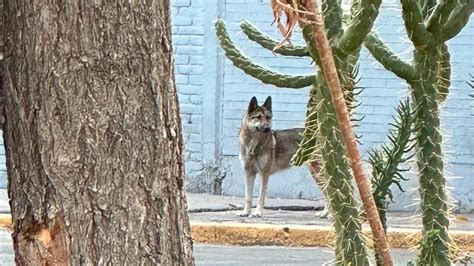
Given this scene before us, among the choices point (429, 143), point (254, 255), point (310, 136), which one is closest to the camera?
Result: point (429, 143)

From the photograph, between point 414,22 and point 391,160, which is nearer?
point 414,22

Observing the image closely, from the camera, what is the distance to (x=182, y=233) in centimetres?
330

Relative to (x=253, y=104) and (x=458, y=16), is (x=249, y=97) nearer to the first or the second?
(x=253, y=104)

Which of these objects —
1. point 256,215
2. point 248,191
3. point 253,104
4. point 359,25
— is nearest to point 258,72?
point 359,25

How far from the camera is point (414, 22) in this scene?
4.52 m

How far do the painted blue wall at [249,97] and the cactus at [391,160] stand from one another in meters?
8.64

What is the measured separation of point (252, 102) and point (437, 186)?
29.1ft

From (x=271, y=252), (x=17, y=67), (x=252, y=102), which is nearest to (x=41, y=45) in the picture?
(x=17, y=67)

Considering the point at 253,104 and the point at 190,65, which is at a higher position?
the point at 190,65

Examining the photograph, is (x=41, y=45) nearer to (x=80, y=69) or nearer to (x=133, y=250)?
(x=80, y=69)

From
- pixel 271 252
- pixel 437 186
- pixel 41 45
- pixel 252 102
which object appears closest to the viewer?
pixel 41 45

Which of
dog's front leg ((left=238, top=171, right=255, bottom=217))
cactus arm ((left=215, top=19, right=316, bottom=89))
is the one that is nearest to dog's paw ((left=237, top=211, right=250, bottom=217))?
dog's front leg ((left=238, top=171, right=255, bottom=217))

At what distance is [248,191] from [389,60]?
8.57 meters

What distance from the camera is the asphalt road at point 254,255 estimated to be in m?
10.4
